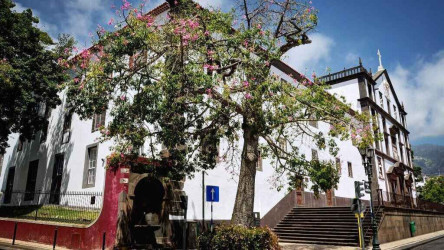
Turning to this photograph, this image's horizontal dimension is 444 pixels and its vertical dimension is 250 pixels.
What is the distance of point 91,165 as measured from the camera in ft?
60.7

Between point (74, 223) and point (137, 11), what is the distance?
30.3 ft

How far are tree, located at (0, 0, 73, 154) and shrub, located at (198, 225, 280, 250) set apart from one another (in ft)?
42.8

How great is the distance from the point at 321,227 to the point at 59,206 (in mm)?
14969

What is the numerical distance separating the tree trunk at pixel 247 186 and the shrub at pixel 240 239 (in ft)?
1.27

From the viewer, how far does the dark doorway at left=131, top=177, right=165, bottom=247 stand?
45.4 ft

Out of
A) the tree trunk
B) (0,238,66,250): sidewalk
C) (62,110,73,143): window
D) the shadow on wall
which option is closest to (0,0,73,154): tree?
(62,110,73,143): window

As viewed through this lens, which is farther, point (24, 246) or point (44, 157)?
point (44, 157)

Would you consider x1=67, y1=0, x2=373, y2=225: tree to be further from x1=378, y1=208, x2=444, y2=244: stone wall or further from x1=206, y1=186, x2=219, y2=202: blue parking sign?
x1=378, y1=208, x2=444, y2=244: stone wall

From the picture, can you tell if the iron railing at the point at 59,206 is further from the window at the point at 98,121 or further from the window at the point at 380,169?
the window at the point at 380,169

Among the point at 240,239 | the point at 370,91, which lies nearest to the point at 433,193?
the point at 370,91

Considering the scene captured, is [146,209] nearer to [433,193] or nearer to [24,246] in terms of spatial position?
[24,246]

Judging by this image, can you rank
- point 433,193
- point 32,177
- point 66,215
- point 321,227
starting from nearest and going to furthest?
1. point 66,215
2. point 321,227
3. point 32,177
4. point 433,193

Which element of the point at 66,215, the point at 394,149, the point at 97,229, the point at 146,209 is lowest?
the point at 97,229

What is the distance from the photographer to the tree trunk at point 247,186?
36.5 ft
